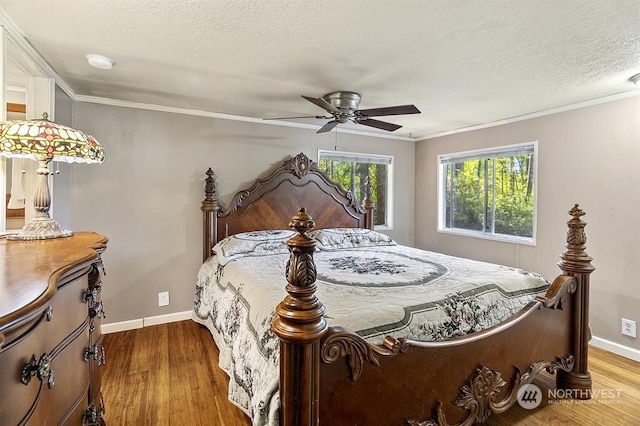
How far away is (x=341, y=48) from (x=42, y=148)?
1.72m

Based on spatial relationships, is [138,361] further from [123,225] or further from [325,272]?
[325,272]

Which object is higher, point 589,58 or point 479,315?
point 589,58

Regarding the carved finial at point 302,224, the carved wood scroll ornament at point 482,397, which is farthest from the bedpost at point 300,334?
the carved wood scroll ornament at point 482,397

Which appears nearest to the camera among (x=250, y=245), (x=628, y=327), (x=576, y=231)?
(x=576, y=231)

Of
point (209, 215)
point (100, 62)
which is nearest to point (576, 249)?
point (209, 215)

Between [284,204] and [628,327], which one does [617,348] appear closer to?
[628,327]

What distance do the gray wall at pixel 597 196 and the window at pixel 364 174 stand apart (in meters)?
1.56

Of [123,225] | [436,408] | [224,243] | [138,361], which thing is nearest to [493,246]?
[436,408]

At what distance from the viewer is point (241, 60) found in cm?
219

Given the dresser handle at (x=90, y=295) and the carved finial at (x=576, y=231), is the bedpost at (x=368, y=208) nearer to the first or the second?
the carved finial at (x=576, y=231)

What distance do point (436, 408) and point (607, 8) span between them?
217cm

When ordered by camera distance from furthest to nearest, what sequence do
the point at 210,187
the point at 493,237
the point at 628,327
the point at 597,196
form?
1. the point at 493,237
2. the point at 210,187
3. the point at 597,196
4. the point at 628,327

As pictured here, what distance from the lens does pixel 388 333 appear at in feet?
4.93

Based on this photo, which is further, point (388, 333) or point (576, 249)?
point (576, 249)
